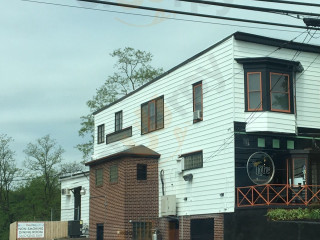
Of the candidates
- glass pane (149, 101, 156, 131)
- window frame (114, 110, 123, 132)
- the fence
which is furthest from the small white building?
glass pane (149, 101, 156, 131)

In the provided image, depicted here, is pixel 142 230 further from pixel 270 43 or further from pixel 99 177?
pixel 270 43

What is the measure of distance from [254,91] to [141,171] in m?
9.76

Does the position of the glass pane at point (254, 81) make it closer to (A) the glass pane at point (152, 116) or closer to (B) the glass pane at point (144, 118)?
(A) the glass pane at point (152, 116)

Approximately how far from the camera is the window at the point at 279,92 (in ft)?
98.9

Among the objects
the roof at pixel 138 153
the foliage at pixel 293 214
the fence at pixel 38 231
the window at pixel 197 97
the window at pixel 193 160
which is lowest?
the fence at pixel 38 231

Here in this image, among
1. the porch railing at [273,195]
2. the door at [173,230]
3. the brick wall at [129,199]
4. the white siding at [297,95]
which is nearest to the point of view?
the porch railing at [273,195]

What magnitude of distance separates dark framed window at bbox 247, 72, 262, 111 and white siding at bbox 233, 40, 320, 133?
1.01ft

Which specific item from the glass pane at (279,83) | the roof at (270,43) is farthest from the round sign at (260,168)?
the roof at (270,43)

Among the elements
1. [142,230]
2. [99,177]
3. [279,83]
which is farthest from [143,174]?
[279,83]

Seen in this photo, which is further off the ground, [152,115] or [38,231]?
[152,115]

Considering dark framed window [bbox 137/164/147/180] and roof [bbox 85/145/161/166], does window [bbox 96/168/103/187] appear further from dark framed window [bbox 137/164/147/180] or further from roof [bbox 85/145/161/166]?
dark framed window [bbox 137/164/147/180]

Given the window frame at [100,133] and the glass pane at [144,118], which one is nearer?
the glass pane at [144,118]

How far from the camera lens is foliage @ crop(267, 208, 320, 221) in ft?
84.5

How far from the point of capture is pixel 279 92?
30328 mm
